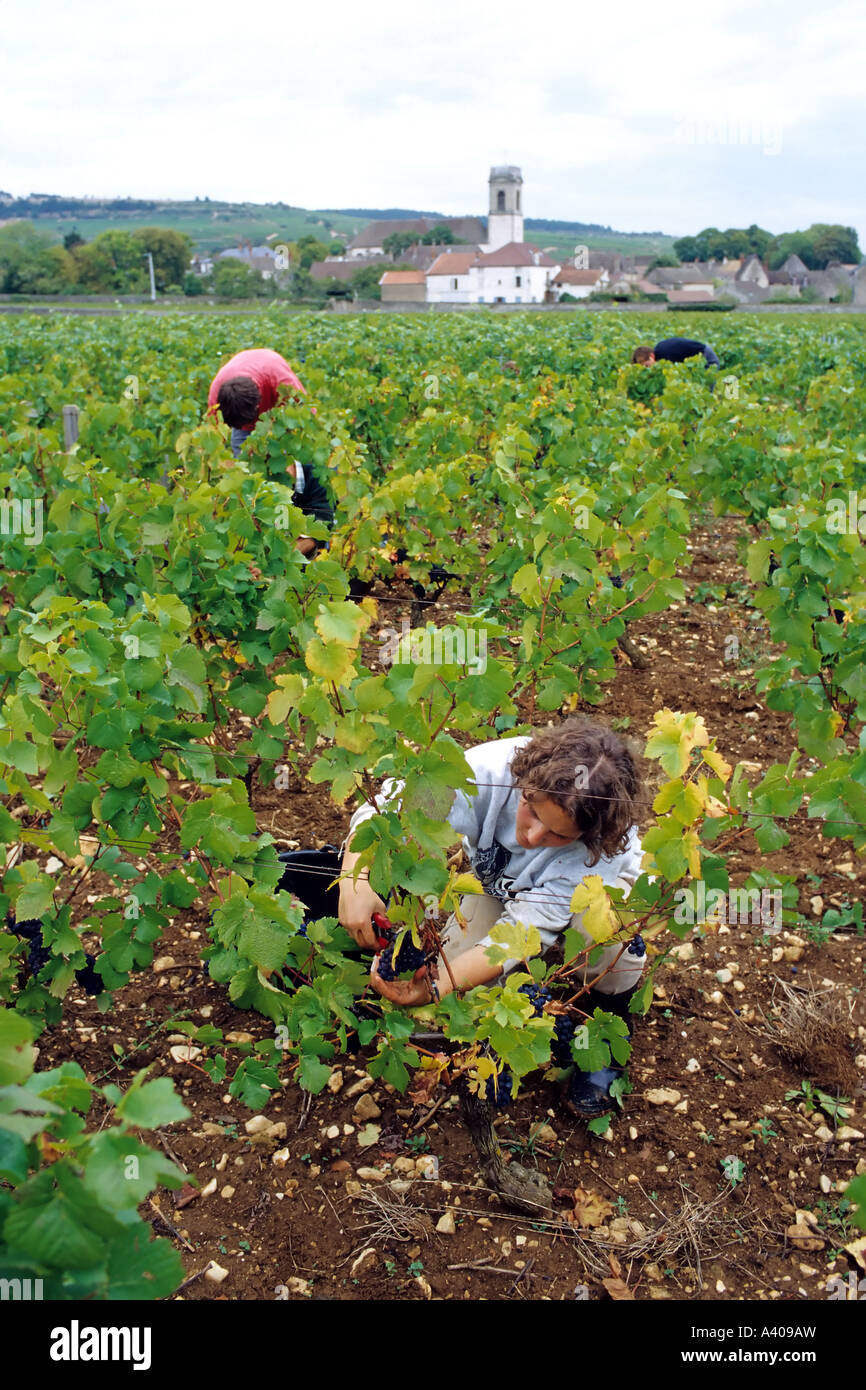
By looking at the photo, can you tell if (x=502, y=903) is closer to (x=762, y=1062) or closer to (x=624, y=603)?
(x=762, y=1062)

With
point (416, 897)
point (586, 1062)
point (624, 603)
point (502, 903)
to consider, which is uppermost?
point (624, 603)

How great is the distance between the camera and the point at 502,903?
271cm

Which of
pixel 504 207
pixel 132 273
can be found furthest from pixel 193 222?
pixel 132 273

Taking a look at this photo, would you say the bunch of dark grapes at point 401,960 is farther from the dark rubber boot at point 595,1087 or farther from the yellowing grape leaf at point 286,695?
the yellowing grape leaf at point 286,695

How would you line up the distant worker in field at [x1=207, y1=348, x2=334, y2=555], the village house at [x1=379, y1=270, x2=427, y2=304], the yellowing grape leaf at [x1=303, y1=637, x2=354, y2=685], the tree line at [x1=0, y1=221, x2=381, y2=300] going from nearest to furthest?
the yellowing grape leaf at [x1=303, y1=637, x2=354, y2=685], the distant worker in field at [x1=207, y1=348, x2=334, y2=555], the tree line at [x1=0, y1=221, x2=381, y2=300], the village house at [x1=379, y1=270, x2=427, y2=304]

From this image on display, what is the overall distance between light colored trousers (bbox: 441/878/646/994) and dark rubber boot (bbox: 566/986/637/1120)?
0.18 ft

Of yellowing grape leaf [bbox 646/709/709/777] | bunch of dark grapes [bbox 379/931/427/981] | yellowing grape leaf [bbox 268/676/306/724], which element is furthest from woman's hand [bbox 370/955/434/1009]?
yellowing grape leaf [bbox 646/709/709/777]

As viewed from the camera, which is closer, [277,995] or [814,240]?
[277,995]

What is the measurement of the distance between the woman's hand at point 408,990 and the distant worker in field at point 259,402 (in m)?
2.65

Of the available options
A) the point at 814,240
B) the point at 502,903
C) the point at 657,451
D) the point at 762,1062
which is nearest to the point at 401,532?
the point at 657,451

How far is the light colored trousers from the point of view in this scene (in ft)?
8.29

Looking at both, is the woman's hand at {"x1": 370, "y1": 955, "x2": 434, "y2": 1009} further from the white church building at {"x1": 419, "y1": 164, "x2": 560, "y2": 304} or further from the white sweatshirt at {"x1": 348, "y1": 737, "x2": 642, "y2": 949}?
the white church building at {"x1": 419, "y1": 164, "x2": 560, "y2": 304}

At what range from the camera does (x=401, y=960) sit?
94.0 inches

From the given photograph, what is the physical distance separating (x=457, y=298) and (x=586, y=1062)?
98.0 meters
